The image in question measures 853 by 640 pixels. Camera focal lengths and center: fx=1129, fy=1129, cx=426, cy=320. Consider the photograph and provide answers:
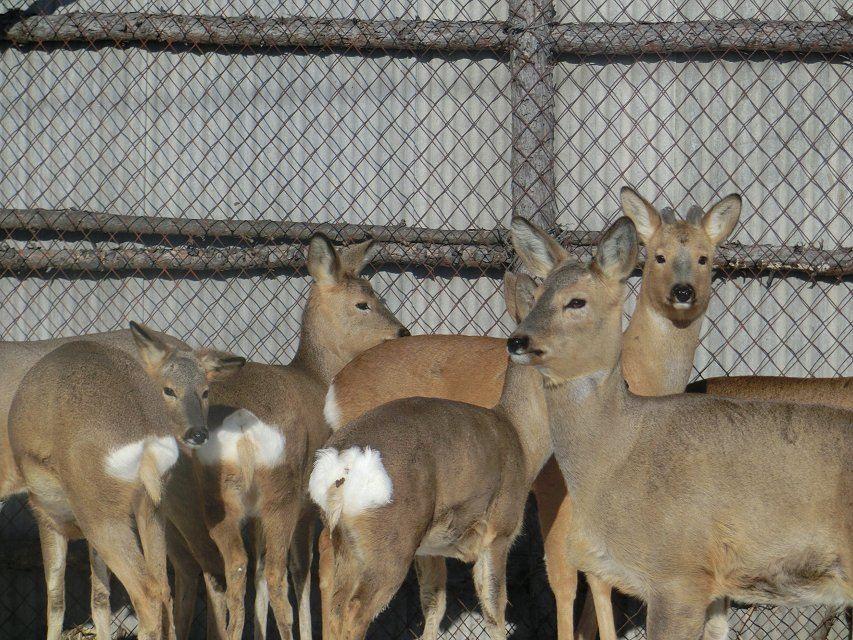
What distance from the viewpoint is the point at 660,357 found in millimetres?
6941

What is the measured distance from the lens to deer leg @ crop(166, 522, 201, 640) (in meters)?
6.94

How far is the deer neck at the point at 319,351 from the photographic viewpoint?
25.6ft

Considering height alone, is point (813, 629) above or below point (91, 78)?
below

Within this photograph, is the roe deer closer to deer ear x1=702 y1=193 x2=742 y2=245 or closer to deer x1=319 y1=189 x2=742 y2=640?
deer x1=319 y1=189 x2=742 y2=640

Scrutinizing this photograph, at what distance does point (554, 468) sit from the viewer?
6875 millimetres

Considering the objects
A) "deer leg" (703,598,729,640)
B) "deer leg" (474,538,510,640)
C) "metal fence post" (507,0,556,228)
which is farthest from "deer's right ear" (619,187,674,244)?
"deer leg" (703,598,729,640)

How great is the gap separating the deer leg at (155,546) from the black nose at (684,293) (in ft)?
10.7

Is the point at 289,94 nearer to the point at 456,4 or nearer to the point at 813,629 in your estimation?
the point at 456,4

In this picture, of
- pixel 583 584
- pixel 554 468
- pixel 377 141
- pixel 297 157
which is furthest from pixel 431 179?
pixel 583 584

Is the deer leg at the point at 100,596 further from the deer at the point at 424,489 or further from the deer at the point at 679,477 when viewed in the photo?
the deer at the point at 679,477

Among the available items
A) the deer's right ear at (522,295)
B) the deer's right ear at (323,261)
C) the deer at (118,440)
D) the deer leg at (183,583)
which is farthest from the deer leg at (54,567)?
the deer's right ear at (522,295)

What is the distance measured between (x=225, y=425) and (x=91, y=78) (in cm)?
346

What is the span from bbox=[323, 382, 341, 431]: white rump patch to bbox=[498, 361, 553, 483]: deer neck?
4.13 feet

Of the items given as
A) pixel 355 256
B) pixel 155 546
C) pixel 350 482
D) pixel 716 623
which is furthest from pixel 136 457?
pixel 716 623
